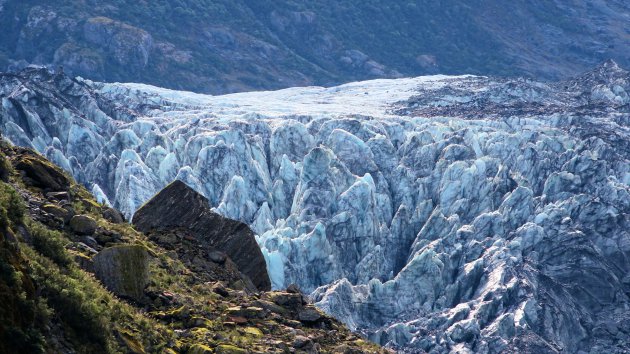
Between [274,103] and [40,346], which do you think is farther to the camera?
[274,103]

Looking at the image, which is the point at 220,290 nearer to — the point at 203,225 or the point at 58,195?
the point at 58,195

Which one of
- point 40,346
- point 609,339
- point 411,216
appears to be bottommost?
point 609,339

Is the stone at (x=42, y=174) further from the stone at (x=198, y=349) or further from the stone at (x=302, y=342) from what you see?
the stone at (x=302, y=342)

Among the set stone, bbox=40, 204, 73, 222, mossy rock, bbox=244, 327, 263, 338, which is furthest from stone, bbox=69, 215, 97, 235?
mossy rock, bbox=244, 327, 263, 338

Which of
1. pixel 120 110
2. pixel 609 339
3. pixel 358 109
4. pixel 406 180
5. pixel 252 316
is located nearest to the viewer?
pixel 252 316

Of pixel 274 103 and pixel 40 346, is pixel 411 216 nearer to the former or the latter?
pixel 274 103

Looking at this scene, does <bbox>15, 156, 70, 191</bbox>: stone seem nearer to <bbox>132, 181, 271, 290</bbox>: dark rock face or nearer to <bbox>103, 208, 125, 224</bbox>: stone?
<bbox>103, 208, 125, 224</bbox>: stone

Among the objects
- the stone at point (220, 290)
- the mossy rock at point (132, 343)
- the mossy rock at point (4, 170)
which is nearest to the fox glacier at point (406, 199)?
the stone at point (220, 290)

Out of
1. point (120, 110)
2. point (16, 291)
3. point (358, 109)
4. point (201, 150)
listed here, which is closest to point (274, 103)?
point (358, 109)
